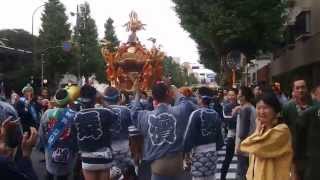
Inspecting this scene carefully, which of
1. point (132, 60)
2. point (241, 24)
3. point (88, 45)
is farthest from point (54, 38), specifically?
point (241, 24)

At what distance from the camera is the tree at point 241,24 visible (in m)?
27.0

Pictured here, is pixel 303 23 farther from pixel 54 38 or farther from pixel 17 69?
pixel 54 38

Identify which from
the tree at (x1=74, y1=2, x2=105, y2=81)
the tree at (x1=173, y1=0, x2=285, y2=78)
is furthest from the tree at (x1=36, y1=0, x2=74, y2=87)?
the tree at (x1=173, y1=0, x2=285, y2=78)

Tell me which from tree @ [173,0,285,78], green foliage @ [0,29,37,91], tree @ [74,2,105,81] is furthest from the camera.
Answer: tree @ [74,2,105,81]

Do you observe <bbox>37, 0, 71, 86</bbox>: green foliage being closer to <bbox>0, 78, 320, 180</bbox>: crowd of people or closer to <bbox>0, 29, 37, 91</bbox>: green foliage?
<bbox>0, 29, 37, 91</bbox>: green foliage

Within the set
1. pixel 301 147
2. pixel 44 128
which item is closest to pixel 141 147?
pixel 44 128

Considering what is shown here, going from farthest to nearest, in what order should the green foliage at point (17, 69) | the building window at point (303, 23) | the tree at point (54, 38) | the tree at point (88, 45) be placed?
the tree at point (88, 45) → the tree at point (54, 38) → the green foliage at point (17, 69) → the building window at point (303, 23)

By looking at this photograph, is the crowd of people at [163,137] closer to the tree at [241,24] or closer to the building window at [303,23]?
the tree at [241,24]

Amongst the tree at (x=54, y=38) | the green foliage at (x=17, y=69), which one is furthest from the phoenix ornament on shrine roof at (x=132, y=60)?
the tree at (x=54, y=38)

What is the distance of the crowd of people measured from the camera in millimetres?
5250

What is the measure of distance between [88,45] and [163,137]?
79.0 metres

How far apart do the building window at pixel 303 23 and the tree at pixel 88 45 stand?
52422 mm

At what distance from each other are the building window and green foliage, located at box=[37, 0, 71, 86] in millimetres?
42668

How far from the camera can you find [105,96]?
8289mm
